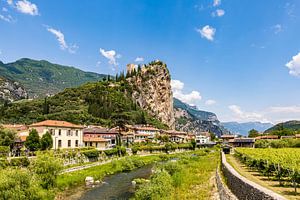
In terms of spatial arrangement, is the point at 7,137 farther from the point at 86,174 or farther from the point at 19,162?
the point at 86,174

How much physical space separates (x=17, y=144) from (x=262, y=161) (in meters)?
48.6

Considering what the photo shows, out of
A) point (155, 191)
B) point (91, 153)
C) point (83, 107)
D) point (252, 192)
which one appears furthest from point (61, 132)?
point (83, 107)

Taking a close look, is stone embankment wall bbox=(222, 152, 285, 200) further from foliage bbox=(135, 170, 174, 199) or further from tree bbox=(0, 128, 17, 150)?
tree bbox=(0, 128, 17, 150)

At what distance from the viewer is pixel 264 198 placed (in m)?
14.1

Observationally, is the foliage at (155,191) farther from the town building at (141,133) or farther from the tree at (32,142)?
the town building at (141,133)

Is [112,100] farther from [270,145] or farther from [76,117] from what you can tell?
[270,145]

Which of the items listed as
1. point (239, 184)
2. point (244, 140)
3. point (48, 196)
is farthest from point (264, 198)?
point (244, 140)

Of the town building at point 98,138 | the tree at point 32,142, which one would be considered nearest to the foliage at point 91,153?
the tree at point 32,142

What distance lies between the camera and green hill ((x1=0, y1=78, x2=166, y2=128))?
117950mm

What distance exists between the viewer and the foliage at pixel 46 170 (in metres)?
29.1

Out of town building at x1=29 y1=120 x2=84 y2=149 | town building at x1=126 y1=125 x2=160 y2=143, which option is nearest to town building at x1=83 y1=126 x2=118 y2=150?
town building at x1=29 y1=120 x2=84 y2=149

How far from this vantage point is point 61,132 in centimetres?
6431

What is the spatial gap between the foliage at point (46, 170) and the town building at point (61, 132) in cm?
3053

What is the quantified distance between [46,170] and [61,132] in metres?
36.0
